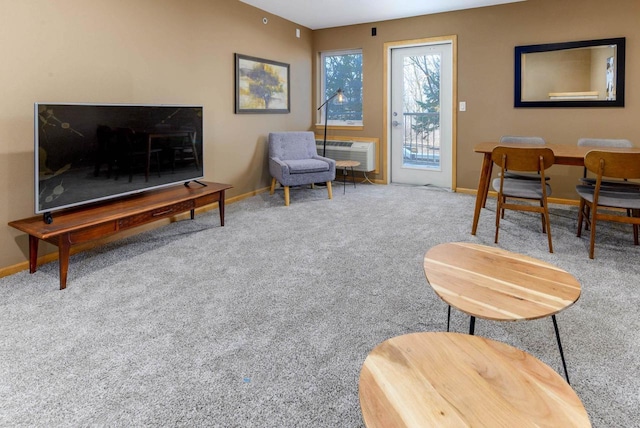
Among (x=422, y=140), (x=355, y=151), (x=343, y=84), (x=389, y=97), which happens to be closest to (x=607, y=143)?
(x=422, y=140)

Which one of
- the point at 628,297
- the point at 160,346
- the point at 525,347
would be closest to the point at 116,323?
the point at 160,346

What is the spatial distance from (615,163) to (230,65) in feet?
12.7

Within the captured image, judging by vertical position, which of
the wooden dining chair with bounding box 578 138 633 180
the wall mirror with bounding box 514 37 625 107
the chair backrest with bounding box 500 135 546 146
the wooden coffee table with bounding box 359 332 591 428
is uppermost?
the wall mirror with bounding box 514 37 625 107

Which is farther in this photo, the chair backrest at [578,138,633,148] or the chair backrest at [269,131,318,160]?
the chair backrest at [269,131,318,160]

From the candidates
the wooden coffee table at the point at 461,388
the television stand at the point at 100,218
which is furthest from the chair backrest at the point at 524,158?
the television stand at the point at 100,218

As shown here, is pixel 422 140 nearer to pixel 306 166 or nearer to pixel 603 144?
pixel 306 166

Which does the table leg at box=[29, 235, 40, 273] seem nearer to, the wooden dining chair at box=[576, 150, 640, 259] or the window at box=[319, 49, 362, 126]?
the wooden dining chair at box=[576, 150, 640, 259]

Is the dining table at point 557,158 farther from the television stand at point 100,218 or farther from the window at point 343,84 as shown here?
the window at point 343,84

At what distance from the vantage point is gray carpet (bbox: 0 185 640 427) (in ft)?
4.91

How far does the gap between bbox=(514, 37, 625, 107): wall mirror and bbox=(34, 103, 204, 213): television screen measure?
3.79 m

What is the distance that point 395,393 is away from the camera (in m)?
1.00

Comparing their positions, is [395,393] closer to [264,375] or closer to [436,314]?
[264,375]

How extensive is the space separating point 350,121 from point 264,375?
5.11 metres

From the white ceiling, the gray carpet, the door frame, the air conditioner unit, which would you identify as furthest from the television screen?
the door frame
